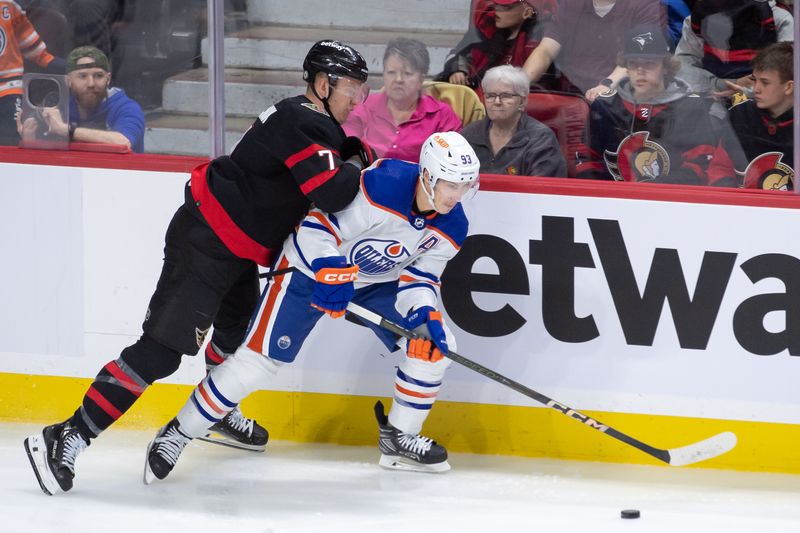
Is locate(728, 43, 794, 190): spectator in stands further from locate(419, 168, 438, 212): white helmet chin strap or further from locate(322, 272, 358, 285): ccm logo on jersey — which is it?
locate(322, 272, 358, 285): ccm logo on jersey

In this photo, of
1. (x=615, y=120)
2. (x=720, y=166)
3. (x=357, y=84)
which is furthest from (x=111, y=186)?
(x=720, y=166)

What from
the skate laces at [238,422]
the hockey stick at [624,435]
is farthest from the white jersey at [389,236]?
the skate laces at [238,422]

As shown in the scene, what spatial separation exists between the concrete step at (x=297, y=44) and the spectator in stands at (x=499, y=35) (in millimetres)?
40

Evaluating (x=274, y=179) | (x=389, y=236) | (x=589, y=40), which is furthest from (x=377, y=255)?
(x=589, y=40)

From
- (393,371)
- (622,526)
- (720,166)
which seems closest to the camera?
(622,526)

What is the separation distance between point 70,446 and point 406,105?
1294 millimetres

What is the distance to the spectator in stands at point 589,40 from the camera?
3400 millimetres

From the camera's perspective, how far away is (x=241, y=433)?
3.60 meters

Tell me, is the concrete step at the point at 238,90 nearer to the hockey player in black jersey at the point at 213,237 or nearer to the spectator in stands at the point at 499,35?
the hockey player in black jersey at the point at 213,237

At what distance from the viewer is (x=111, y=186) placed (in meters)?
3.66

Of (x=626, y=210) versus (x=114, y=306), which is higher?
(x=626, y=210)

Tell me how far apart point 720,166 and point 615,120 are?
0.31m

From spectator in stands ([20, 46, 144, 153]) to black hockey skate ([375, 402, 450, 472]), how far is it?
3.65ft

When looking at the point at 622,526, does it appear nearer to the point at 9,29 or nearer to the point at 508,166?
the point at 508,166
